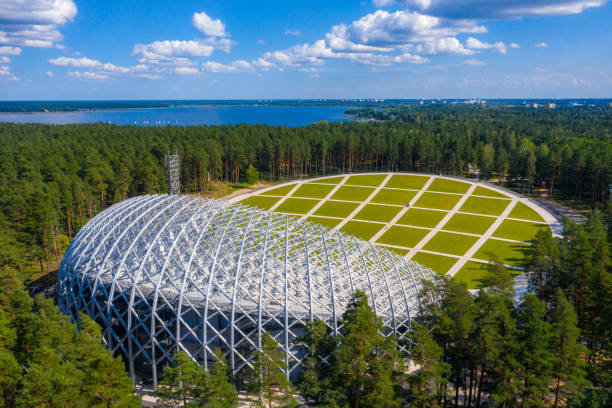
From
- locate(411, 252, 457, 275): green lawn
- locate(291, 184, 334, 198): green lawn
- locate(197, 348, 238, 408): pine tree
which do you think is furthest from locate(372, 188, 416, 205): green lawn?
locate(197, 348, 238, 408): pine tree

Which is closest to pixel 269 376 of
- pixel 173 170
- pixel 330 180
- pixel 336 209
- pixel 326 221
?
pixel 326 221

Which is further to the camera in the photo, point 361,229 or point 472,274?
point 361,229

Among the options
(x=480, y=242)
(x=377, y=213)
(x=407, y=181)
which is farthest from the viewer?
(x=407, y=181)

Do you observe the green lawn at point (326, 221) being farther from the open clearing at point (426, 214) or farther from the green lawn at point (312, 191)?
the green lawn at point (312, 191)

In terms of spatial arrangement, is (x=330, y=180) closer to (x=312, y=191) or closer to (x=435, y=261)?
(x=312, y=191)

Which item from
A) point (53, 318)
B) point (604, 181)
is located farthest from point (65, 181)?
point (604, 181)

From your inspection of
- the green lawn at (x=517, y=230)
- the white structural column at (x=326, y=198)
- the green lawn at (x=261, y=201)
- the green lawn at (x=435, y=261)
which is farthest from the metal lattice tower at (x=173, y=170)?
the green lawn at (x=517, y=230)

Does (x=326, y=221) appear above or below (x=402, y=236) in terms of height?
above
